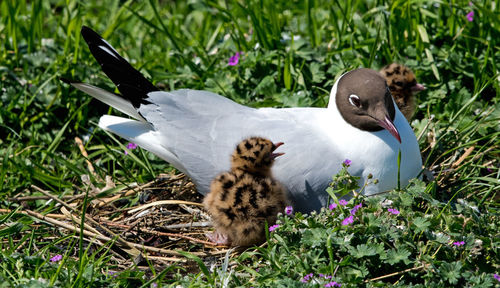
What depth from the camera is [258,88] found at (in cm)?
536

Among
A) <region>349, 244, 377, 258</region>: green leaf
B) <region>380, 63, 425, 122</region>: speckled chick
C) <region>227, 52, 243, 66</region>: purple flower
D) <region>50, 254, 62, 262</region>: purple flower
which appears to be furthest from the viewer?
<region>227, 52, 243, 66</region>: purple flower

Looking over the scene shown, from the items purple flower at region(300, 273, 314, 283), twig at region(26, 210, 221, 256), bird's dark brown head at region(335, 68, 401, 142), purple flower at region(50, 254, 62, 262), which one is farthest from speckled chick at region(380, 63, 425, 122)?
purple flower at region(50, 254, 62, 262)

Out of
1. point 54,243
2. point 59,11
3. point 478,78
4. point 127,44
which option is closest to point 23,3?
point 127,44

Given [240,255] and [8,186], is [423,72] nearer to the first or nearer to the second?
[240,255]

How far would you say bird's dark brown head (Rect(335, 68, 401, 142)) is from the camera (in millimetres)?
4062

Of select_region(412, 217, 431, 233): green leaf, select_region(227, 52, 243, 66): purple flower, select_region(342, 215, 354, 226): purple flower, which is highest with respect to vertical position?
select_region(227, 52, 243, 66): purple flower

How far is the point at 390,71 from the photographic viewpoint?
16.1 feet

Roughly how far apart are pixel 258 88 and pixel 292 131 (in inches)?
47.6

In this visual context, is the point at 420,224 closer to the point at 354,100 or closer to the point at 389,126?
the point at 389,126

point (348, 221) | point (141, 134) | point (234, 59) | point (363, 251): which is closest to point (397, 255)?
point (363, 251)

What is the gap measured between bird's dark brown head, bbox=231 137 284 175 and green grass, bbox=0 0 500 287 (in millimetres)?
450

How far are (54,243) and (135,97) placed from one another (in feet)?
3.85

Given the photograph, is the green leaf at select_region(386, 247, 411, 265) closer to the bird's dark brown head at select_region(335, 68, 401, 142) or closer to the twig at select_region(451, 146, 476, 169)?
the bird's dark brown head at select_region(335, 68, 401, 142)

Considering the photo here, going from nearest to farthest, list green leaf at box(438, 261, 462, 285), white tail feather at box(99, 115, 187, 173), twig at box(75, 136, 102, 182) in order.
Answer: 1. green leaf at box(438, 261, 462, 285)
2. white tail feather at box(99, 115, 187, 173)
3. twig at box(75, 136, 102, 182)
